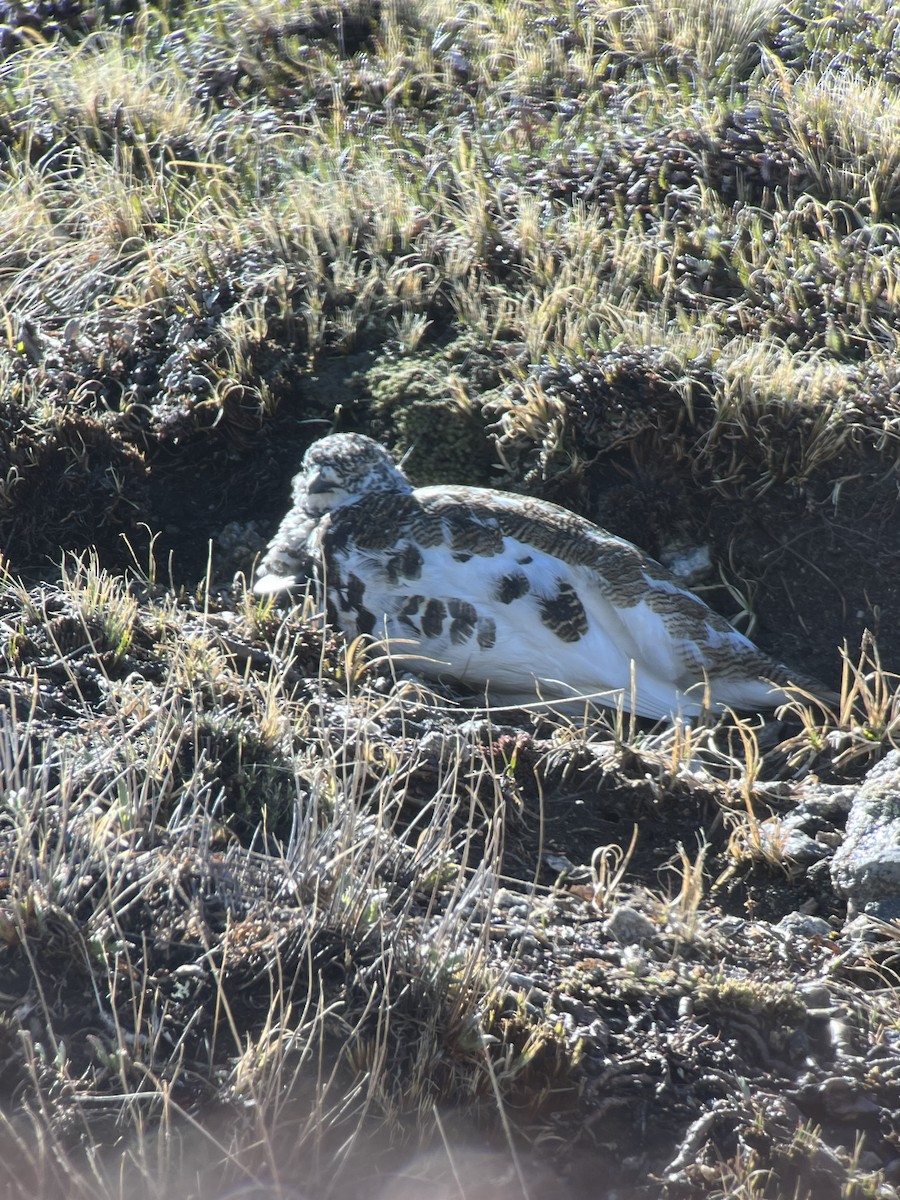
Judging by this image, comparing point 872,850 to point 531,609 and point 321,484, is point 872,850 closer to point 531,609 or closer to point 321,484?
point 531,609

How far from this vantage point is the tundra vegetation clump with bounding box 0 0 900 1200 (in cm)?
239

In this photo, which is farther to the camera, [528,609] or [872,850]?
[528,609]

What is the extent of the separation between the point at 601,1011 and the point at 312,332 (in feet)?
11.9

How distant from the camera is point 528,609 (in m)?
4.11

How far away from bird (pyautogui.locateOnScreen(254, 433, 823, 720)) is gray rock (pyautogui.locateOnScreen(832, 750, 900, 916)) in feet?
2.68

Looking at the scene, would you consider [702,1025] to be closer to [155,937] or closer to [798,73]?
[155,937]

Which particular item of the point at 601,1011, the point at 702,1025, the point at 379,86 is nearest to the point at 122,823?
the point at 601,1011

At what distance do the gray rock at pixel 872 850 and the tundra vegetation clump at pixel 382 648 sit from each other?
71mm

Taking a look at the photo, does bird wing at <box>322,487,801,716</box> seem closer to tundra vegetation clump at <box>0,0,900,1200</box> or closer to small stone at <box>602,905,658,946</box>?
tundra vegetation clump at <box>0,0,900,1200</box>

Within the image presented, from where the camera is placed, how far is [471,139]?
6.63 meters

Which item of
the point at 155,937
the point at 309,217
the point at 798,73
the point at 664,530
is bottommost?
the point at 664,530

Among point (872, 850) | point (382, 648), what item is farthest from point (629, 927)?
point (382, 648)

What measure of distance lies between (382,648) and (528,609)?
1.69ft

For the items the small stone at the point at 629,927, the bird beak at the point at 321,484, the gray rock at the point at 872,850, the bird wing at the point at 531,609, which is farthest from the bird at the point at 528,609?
the small stone at the point at 629,927
